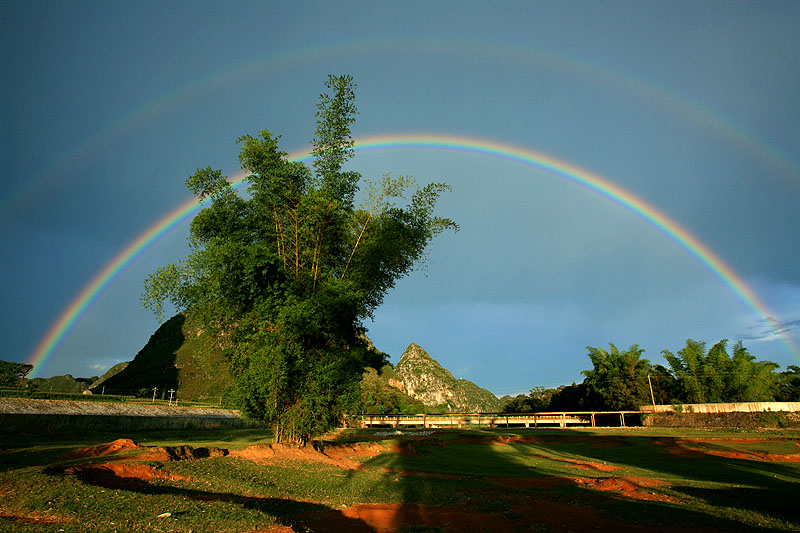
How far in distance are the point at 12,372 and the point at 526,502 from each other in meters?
93.8

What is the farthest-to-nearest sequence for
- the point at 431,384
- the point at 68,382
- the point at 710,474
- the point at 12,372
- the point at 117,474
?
1. the point at 431,384
2. the point at 68,382
3. the point at 12,372
4. the point at 710,474
5. the point at 117,474

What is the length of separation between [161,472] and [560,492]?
10737 millimetres

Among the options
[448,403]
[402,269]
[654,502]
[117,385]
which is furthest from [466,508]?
[448,403]

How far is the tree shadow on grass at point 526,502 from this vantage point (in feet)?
27.3

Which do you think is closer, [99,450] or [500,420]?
[99,450]

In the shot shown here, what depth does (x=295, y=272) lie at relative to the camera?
18875mm

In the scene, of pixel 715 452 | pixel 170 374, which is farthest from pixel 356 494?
pixel 170 374

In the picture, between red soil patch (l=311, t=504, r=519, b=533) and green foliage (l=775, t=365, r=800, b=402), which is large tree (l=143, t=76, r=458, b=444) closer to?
red soil patch (l=311, t=504, r=519, b=533)

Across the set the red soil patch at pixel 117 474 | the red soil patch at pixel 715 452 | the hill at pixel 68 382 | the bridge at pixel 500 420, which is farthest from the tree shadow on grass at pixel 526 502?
the hill at pixel 68 382

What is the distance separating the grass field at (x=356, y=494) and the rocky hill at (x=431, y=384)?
15068 cm

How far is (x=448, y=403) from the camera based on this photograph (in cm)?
17350

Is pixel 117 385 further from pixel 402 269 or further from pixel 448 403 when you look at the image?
pixel 448 403

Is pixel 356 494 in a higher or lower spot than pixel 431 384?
higher

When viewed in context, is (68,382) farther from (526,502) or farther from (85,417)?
(526,502)
